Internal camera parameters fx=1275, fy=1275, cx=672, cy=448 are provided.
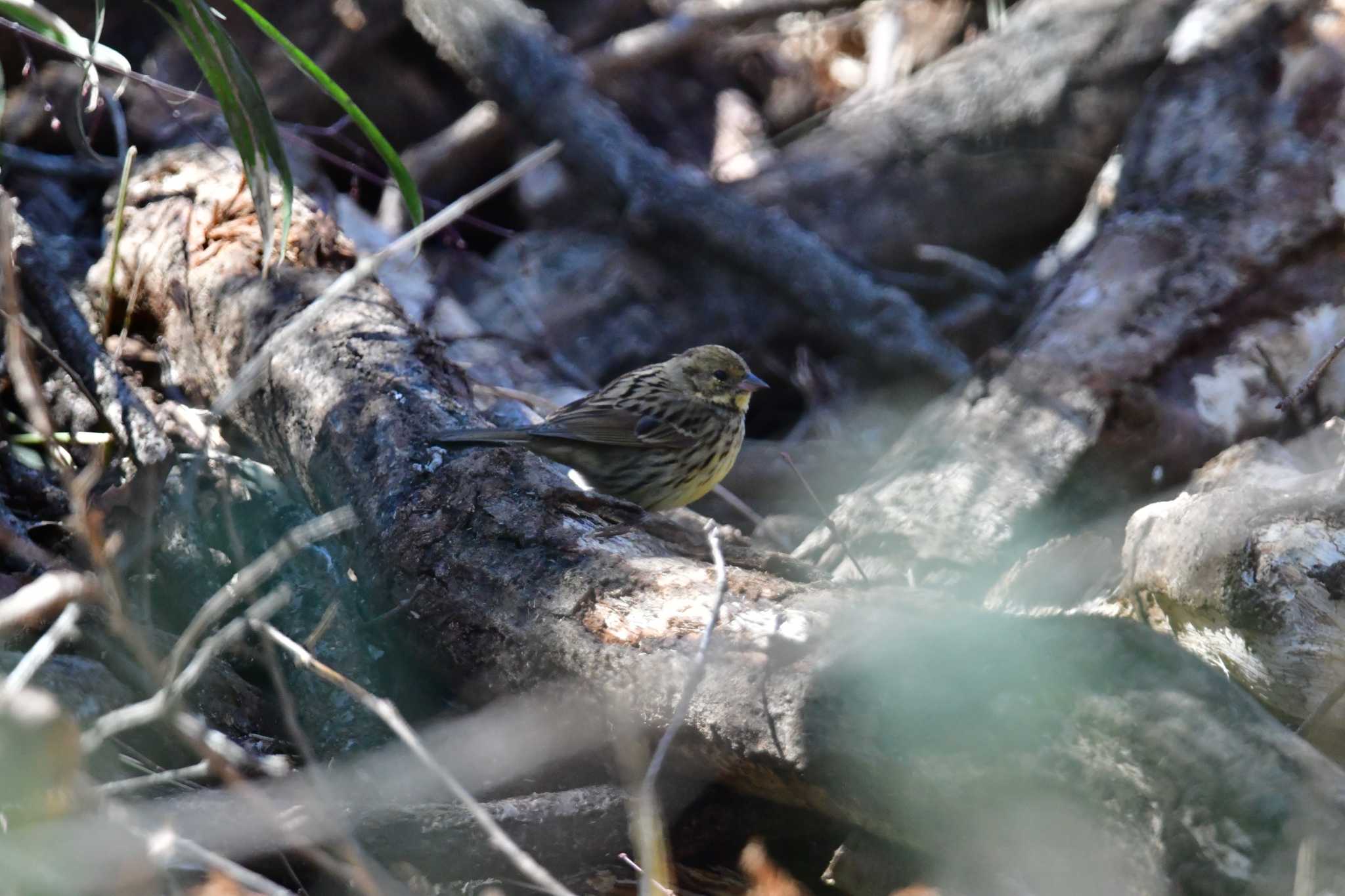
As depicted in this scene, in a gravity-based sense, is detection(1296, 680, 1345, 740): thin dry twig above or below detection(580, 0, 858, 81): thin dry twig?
below

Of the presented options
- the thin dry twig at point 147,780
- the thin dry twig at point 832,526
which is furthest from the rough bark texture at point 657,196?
the thin dry twig at point 147,780

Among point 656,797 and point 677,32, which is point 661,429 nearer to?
point 656,797

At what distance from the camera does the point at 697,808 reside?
281 cm

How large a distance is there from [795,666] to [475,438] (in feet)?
4.73

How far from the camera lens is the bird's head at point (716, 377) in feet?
17.1

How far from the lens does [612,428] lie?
475 cm

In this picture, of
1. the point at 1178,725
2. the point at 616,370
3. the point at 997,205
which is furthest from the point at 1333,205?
the point at 1178,725

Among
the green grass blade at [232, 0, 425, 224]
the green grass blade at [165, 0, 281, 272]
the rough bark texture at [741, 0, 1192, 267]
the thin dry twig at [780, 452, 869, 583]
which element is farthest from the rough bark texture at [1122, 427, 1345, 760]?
the rough bark texture at [741, 0, 1192, 267]

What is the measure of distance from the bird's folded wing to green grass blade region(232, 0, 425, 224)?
0.98m

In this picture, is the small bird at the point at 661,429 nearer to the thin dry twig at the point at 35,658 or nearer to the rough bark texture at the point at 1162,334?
the rough bark texture at the point at 1162,334

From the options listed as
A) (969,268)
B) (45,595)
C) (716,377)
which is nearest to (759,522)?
(716,377)

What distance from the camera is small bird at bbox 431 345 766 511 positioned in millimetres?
4699

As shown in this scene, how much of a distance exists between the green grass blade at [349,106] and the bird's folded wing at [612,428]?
0.98m

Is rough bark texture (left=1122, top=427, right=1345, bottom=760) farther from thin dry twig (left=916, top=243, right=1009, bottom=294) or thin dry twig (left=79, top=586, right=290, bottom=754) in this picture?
thin dry twig (left=916, top=243, right=1009, bottom=294)
